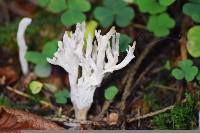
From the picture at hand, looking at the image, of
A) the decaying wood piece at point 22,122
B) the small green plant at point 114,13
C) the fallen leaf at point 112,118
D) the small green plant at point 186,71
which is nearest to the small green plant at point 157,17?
the small green plant at point 114,13

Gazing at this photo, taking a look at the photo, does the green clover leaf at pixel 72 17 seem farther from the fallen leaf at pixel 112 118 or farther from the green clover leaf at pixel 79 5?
the fallen leaf at pixel 112 118

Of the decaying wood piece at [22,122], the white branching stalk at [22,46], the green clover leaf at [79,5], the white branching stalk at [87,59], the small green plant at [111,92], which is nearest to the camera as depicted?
the white branching stalk at [87,59]

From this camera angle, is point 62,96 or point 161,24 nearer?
point 62,96

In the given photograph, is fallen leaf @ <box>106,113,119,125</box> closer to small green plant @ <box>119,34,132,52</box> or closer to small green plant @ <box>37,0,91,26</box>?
small green plant @ <box>119,34,132,52</box>

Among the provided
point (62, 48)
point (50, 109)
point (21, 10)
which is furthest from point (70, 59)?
point (21, 10)

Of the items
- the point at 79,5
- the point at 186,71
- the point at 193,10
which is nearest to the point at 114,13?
the point at 79,5

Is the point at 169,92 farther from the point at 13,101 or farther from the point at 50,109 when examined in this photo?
the point at 13,101

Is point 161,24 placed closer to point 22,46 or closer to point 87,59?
point 87,59
